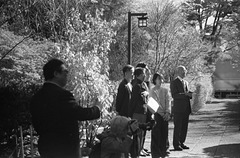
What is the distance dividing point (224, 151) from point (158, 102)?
2.13 metres

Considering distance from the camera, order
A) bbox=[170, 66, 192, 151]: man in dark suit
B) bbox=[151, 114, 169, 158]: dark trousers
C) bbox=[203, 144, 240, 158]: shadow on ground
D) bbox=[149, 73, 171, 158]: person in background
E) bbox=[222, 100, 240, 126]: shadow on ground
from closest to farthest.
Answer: bbox=[151, 114, 169, 158]: dark trousers → bbox=[149, 73, 171, 158]: person in background → bbox=[203, 144, 240, 158]: shadow on ground → bbox=[170, 66, 192, 151]: man in dark suit → bbox=[222, 100, 240, 126]: shadow on ground

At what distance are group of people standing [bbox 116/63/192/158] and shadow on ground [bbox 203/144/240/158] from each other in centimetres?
70

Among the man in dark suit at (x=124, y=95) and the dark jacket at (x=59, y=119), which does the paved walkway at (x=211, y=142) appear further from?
the dark jacket at (x=59, y=119)

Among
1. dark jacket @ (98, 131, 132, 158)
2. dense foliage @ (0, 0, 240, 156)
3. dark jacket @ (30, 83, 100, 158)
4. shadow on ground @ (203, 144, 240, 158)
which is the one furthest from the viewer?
shadow on ground @ (203, 144, 240, 158)

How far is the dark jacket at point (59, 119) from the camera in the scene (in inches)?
202

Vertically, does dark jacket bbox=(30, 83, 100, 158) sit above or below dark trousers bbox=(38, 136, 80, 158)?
above

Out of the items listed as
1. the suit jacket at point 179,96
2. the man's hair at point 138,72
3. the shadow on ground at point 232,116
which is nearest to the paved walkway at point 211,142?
the suit jacket at point 179,96

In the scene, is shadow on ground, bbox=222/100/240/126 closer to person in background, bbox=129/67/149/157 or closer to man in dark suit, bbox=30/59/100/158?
person in background, bbox=129/67/149/157

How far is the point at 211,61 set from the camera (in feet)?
158

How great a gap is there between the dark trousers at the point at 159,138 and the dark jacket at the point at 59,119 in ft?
18.2

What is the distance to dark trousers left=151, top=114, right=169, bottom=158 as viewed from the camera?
10.7 meters

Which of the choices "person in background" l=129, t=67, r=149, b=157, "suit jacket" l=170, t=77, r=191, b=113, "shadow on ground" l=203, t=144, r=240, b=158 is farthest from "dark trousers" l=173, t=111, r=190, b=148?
"person in background" l=129, t=67, r=149, b=157

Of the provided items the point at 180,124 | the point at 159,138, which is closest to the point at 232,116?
the point at 180,124

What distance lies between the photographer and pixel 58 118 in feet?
17.0
